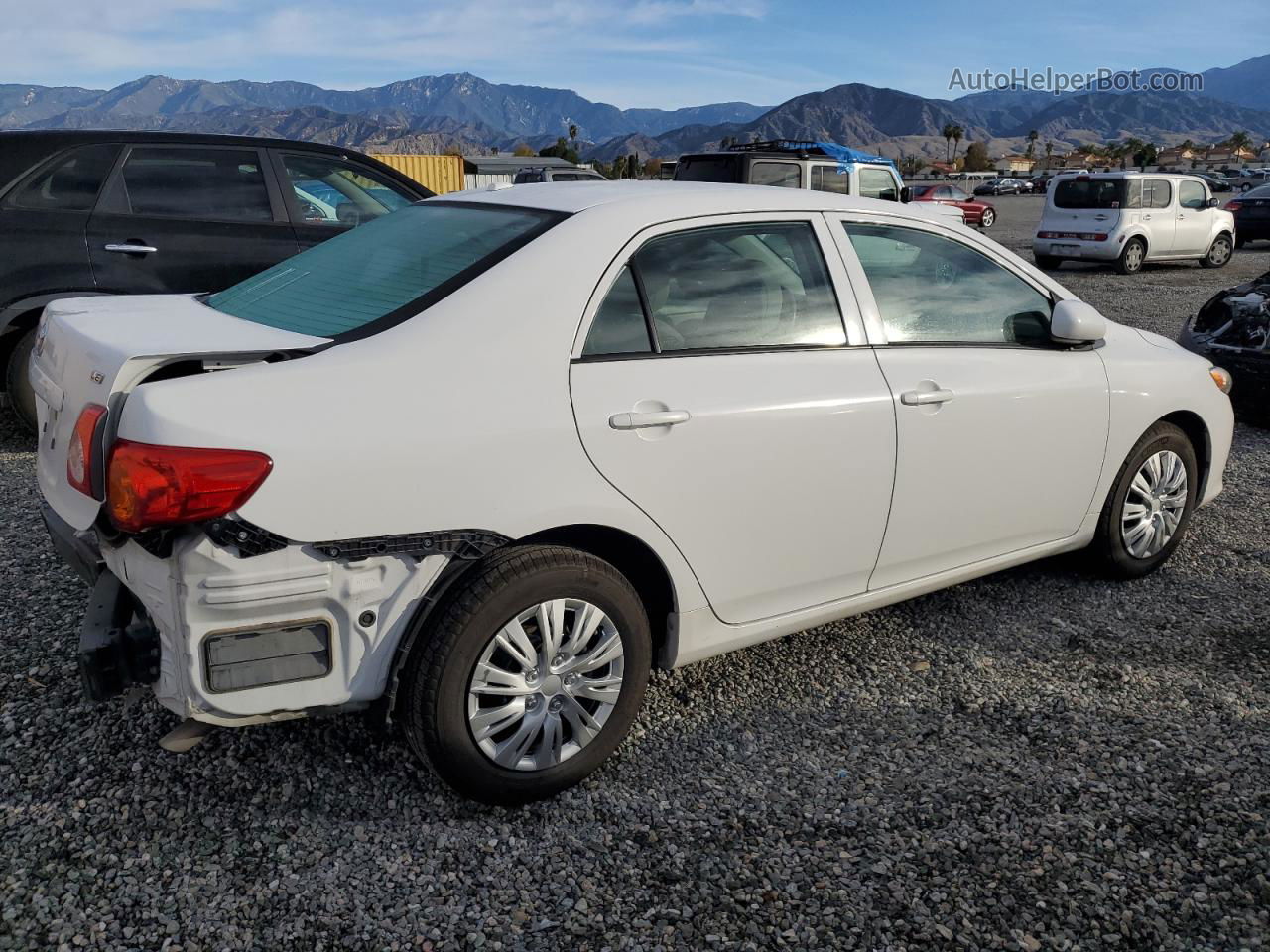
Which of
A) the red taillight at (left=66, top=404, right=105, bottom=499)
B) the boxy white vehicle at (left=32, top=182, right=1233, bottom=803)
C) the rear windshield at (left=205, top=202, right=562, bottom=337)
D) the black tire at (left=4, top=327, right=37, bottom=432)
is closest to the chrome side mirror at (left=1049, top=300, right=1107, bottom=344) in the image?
the boxy white vehicle at (left=32, top=182, right=1233, bottom=803)

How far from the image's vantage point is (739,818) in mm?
2658

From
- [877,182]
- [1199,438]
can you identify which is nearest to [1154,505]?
[1199,438]

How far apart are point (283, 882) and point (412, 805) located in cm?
40

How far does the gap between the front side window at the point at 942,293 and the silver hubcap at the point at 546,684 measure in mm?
1400

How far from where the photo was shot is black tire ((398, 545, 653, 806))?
2.41m

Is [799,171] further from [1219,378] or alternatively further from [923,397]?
[923,397]

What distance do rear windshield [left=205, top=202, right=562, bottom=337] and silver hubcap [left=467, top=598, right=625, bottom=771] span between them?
85 centimetres

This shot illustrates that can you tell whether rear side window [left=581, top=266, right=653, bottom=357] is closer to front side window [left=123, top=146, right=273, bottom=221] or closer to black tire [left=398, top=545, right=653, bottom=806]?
black tire [left=398, top=545, right=653, bottom=806]

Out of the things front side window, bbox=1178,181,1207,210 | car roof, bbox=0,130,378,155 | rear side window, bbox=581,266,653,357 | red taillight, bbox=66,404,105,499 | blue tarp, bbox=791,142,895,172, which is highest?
blue tarp, bbox=791,142,895,172

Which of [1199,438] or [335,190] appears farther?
[335,190]

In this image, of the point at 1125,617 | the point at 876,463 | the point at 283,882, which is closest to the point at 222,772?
the point at 283,882

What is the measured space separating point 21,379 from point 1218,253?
19707mm

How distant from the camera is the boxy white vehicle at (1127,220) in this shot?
16.9m

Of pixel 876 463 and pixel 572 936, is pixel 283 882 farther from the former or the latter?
pixel 876 463
